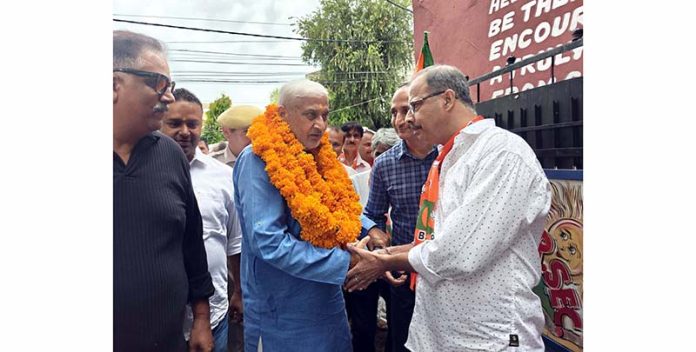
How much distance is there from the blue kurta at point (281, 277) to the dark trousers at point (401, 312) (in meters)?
0.61

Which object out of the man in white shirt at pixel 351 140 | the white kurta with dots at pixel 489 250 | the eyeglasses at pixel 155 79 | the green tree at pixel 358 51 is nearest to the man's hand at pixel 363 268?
the white kurta with dots at pixel 489 250

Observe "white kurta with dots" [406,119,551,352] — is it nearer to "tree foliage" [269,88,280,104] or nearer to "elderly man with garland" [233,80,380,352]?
"elderly man with garland" [233,80,380,352]

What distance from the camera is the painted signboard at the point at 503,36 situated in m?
2.37

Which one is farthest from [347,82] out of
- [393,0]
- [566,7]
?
[566,7]

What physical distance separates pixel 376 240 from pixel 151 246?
1183mm

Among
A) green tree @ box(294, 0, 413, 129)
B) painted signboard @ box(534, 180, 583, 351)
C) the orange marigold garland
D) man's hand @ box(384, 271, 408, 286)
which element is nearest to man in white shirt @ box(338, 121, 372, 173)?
green tree @ box(294, 0, 413, 129)

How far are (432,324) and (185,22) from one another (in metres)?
1.27

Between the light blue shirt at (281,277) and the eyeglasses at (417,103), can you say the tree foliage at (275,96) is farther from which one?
the eyeglasses at (417,103)

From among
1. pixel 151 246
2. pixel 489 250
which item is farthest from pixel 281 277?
pixel 489 250

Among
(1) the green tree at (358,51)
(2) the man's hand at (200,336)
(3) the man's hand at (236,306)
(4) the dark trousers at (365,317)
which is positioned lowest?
(4) the dark trousers at (365,317)

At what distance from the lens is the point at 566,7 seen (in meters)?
2.33

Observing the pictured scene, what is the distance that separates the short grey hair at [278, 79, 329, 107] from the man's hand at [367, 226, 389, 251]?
2.61ft

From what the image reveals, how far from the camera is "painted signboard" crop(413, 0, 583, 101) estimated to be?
2371 mm

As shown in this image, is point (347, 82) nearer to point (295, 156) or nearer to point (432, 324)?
point (295, 156)
